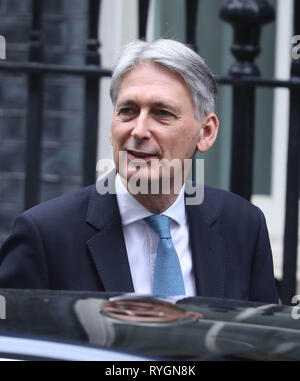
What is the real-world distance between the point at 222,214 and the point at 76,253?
545 mm

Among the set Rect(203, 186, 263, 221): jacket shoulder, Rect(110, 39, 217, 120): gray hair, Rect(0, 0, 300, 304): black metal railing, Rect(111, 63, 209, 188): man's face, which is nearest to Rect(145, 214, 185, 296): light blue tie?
Rect(111, 63, 209, 188): man's face

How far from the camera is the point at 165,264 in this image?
3.12 meters

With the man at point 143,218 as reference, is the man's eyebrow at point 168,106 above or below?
above

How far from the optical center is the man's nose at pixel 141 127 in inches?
121

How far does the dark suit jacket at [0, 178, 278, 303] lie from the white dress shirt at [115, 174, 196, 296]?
0.04 m

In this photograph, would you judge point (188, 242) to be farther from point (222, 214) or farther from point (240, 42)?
point (240, 42)

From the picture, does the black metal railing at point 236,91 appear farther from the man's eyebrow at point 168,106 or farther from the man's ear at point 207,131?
the man's eyebrow at point 168,106

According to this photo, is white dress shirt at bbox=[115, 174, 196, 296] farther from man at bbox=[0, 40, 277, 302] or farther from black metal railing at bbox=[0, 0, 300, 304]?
black metal railing at bbox=[0, 0, 300, 304]

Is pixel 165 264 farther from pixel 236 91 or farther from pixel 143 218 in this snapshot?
pixel 236 91

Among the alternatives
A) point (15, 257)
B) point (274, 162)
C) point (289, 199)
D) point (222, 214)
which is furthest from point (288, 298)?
point (274, 162)

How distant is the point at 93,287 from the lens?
10.2 feet

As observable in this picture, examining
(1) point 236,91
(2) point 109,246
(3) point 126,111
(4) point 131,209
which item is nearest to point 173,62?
(3) point 126,111

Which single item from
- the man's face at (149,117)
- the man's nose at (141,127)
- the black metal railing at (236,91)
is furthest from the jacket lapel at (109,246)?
the black metal railing at (236,91)
